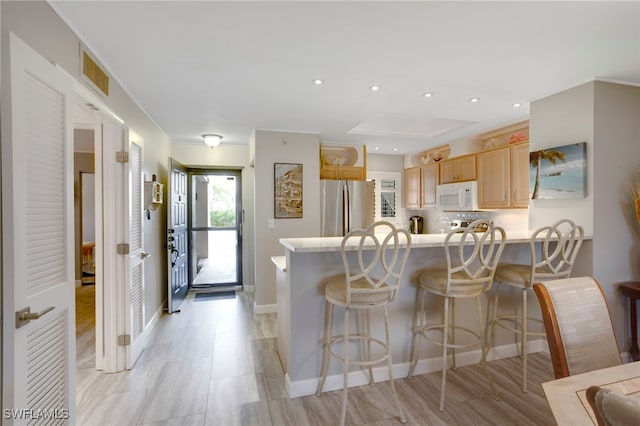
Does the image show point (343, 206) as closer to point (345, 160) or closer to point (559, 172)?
point (345, 160)

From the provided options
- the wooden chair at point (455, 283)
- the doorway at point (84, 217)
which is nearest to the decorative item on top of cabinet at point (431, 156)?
the wooden chair at point (455, 283)

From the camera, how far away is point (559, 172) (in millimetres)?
2703

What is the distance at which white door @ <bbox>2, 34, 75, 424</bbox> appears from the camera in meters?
1.17

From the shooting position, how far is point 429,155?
5273 mm

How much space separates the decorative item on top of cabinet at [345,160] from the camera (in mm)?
4617

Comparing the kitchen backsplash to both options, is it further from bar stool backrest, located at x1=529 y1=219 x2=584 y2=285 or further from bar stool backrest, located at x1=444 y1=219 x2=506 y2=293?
bar stool backrest, located at x1=444 y1=219 x2=506 y2=293

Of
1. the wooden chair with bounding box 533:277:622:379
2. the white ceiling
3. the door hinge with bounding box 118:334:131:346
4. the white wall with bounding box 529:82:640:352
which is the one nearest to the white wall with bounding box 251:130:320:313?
the white ceiling

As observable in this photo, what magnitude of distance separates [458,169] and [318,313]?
333 centimetres

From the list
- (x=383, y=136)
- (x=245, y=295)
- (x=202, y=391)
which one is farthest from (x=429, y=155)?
(x=202, y=391)

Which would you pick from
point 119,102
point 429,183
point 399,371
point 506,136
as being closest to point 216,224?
point 119,102

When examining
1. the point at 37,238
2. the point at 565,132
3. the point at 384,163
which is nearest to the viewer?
the point at 37,238

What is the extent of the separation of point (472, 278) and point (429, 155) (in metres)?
3.59

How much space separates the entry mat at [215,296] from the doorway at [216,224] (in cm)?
20

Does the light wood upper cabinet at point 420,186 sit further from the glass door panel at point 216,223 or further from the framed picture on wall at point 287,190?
the glass door panel at point 216,223
